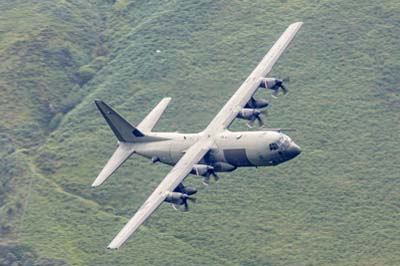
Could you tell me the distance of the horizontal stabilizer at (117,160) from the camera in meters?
110

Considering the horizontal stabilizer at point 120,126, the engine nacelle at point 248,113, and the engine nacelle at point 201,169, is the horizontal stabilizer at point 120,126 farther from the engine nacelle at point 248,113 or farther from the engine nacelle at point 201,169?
the engine nacelle at point 201,169

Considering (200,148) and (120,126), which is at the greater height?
(200,148)

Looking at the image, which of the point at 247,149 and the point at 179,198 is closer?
the point at 179,198

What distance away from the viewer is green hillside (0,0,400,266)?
127 metres

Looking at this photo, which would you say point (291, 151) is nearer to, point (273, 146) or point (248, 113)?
point (273, 146)

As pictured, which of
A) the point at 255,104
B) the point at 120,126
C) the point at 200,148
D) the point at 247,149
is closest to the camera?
the point at 247,149

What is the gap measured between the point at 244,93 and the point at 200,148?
→ 10316 mm

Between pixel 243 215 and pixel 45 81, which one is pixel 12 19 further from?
pixel 243 215

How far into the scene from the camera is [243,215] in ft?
426

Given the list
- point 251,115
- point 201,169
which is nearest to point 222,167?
point 201,169

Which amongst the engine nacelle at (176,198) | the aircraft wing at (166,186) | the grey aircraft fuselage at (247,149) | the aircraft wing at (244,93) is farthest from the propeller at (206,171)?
the aircraft wing at (244,93)

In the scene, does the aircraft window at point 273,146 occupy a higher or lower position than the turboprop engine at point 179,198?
higher

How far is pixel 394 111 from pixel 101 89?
3857 cm

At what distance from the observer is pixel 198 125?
142m
